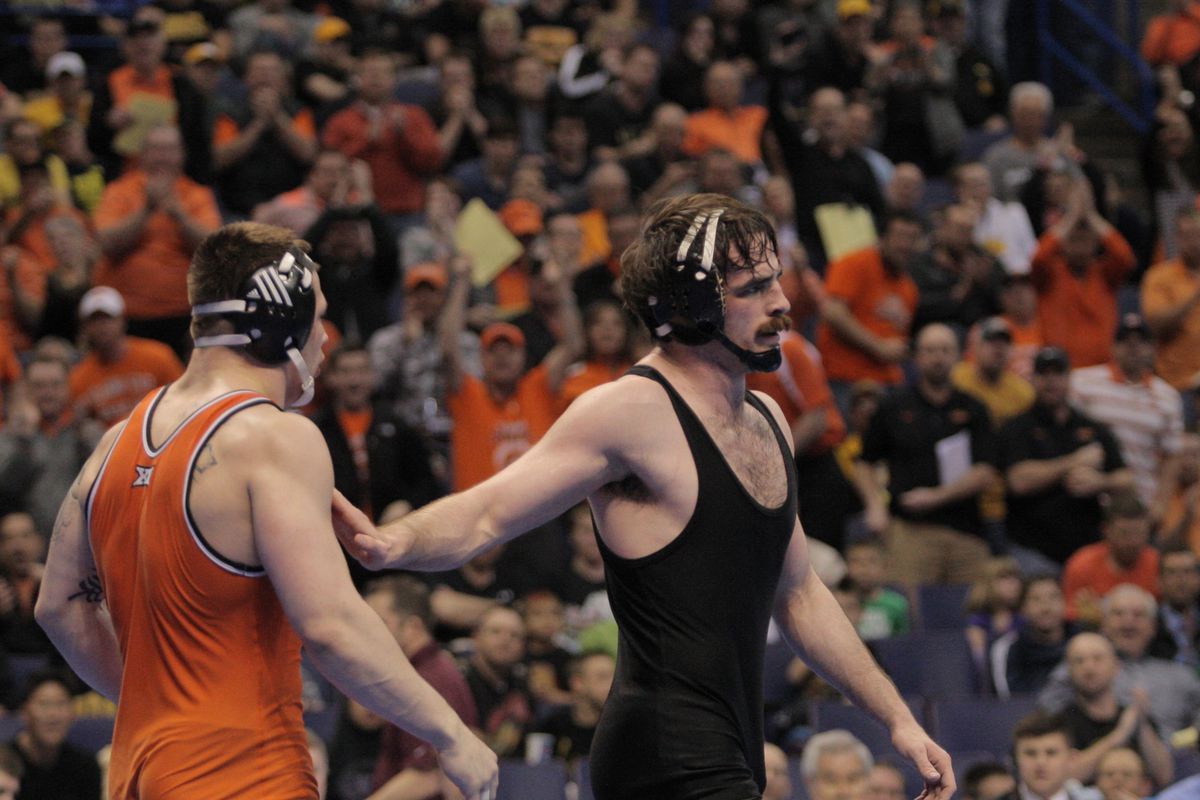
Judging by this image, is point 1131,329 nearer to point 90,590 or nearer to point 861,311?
point 861,311

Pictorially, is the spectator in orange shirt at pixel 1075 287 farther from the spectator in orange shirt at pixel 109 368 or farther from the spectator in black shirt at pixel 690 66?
the spectator in orange shirt at pixel 109 368

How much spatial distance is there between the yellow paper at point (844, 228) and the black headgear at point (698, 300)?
7771mm

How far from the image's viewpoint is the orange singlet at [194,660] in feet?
12.4

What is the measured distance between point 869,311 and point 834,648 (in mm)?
7299

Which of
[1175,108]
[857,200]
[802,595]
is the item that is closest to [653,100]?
[857,200]

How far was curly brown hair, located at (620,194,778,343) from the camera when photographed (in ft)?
14.1

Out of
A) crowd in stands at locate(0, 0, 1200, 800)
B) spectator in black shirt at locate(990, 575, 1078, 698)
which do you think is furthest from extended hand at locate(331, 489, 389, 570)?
spectator in black shirt at locate(990, 575, 1078, 698)

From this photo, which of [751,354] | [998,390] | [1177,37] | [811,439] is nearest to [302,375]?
[751,354]

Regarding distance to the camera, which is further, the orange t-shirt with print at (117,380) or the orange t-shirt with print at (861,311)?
the orange t-shirt with print at (861,311)

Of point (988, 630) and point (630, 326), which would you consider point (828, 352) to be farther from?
point (988, 630)

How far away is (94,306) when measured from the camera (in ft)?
32.0

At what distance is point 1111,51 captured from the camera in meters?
17.4

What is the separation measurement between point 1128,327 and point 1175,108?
3.56 metres

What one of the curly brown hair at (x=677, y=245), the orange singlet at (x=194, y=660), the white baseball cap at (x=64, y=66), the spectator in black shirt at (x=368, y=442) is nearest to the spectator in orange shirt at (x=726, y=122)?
the white baseball cap at (x=64, y=66)
